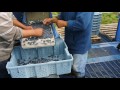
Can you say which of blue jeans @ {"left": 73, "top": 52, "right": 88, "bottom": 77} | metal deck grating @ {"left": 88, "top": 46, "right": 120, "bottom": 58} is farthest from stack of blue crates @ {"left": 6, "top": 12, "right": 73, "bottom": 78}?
metal deck grating @ {"left": 88, "top": 46, "right": 120, "bottom": 58}

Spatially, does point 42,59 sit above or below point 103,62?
above

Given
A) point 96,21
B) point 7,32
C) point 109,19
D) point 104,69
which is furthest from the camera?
point 109,19

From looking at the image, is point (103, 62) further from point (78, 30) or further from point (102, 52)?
point (78, 30)

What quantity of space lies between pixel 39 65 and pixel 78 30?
1.53 ft

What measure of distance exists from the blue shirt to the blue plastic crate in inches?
6.6

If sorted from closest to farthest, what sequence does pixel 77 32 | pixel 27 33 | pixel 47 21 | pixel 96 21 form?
pixel 27 33
pixel 47 21
pixel 77 32
pixel 96 21

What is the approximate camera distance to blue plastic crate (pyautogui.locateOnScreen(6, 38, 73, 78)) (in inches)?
52.2

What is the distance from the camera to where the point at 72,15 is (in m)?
1.57

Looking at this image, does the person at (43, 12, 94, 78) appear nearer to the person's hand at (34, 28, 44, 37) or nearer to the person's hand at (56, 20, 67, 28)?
the person's hand at (56, 20, 67, 28)

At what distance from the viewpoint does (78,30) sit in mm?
1575

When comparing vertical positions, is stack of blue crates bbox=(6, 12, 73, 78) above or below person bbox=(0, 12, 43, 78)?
below

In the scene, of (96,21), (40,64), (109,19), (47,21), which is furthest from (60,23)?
(109,19)
